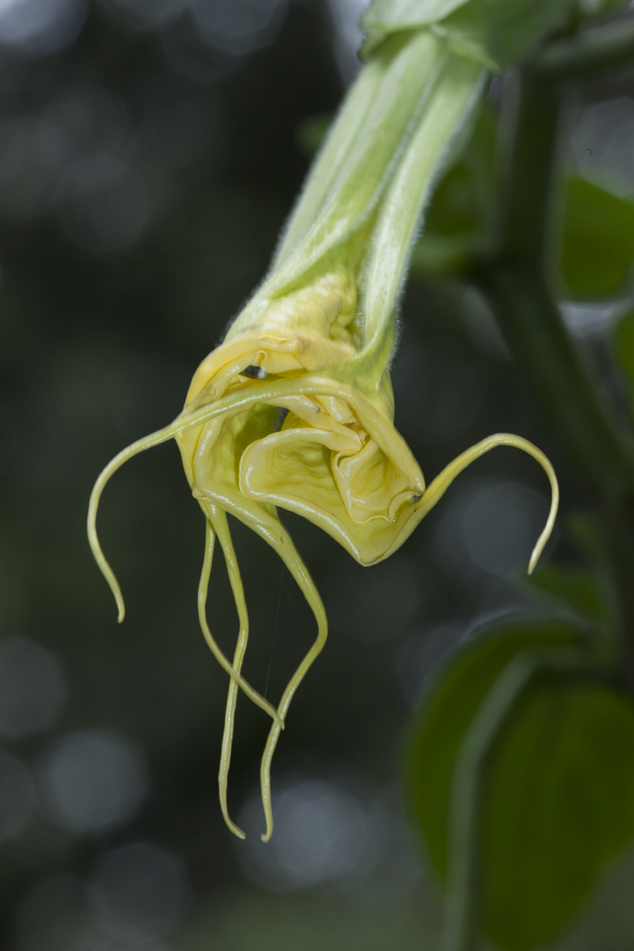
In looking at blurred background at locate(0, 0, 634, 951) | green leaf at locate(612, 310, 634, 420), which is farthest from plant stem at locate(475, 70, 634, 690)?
blurred background at locate(0, 0, 634, 951)

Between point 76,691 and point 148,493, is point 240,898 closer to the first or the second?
point 76,691

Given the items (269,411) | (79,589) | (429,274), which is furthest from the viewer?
(79,589)

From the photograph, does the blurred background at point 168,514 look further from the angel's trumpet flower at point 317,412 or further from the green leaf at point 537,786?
the angel's trumpet flower at point 317,412

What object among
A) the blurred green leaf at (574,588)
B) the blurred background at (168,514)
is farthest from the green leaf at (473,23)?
the blurred background at (168,514)

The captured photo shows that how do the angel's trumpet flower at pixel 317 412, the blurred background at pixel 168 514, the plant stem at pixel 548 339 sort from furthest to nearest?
the blurred background at pixel 168 514, the plant stem at pixel 548 339, the angel's trumpet flower at pixel 317 412

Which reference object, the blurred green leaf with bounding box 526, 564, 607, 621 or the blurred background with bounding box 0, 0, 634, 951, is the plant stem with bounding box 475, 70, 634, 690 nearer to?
the blurred green leaf with bounding box 526, 564, 607, 621

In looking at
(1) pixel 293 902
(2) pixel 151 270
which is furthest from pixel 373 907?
(2) pixel 151 270
